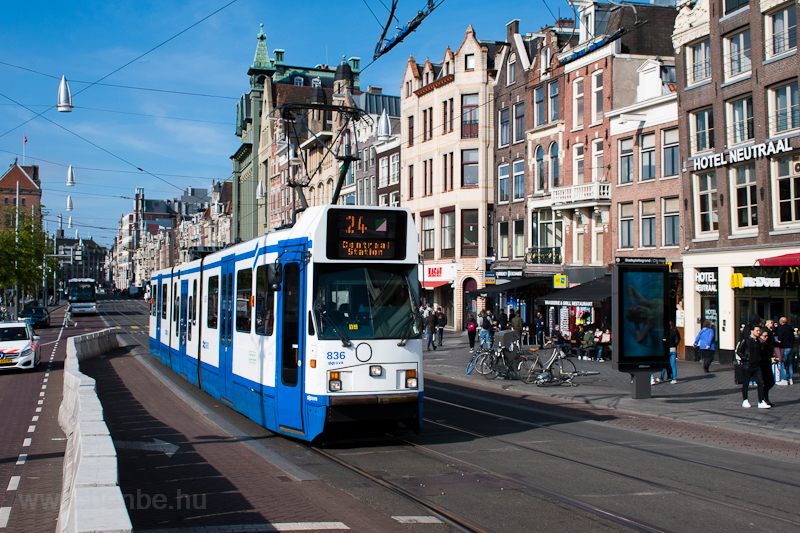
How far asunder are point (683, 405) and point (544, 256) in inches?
764

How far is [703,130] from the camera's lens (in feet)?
84.7

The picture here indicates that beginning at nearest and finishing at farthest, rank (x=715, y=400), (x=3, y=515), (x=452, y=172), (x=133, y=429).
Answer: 1. (x=3, y=515)
2. (x=133, y=429)
3. (x=715, y=400)
4. (x=452, y=172)

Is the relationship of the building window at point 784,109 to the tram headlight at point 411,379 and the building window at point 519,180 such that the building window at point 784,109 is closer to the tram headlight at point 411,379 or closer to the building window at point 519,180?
the building window at point 519,180

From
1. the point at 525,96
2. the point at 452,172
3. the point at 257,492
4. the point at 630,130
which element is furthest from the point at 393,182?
the point at 257,492

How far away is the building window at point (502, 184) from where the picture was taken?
38844 millimetres

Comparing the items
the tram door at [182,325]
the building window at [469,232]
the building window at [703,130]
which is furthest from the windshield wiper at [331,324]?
the building window at [469,232]

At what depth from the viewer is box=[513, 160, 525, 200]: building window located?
3725 cm

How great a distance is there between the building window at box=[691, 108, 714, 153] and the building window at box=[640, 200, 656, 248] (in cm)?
316

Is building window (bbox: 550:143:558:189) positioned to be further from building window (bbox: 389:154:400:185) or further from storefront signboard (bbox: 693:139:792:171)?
building window (bbox: 389:154:400:185)

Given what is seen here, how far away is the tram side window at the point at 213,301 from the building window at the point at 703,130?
60.2ft

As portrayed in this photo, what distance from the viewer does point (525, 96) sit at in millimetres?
36719

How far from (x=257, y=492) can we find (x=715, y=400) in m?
11.8

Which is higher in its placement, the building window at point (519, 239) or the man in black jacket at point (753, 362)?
the building window at point (519, 239)

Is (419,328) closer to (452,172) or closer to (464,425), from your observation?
(464,425)
